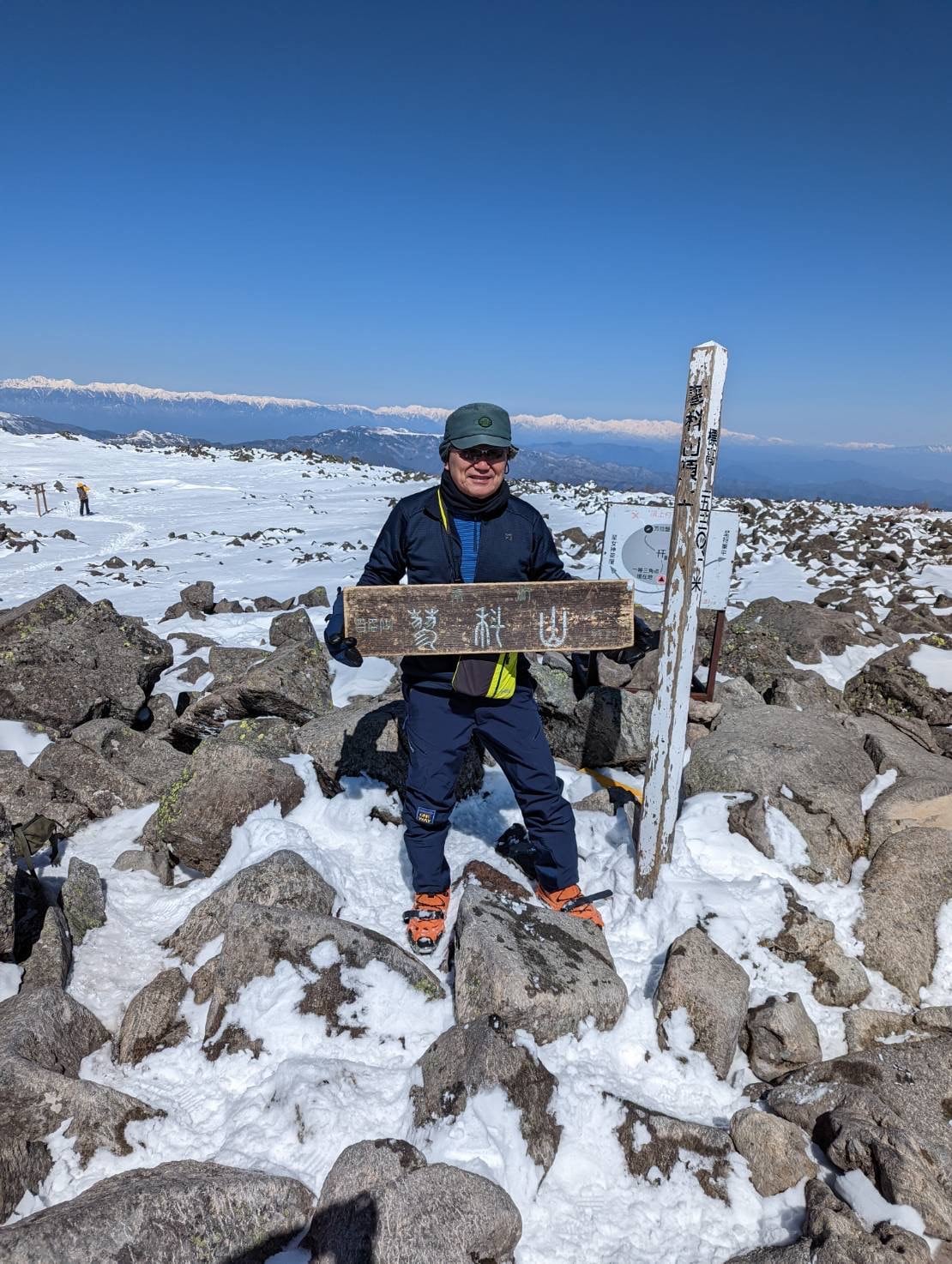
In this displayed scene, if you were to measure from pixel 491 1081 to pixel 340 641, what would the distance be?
250 centimetres

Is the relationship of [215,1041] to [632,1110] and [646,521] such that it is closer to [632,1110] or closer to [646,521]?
[632,1110]

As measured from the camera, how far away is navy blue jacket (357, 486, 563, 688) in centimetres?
436

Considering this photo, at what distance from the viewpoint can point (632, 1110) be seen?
11.0 feet

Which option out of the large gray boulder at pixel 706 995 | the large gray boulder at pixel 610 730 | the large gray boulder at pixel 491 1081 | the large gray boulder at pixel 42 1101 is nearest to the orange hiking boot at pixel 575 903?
the large gray boulder at pixel 706 995

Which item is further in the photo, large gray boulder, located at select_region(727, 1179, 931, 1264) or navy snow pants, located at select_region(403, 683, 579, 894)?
navy snow pants, located at select_region(403, 683, 579, 894)

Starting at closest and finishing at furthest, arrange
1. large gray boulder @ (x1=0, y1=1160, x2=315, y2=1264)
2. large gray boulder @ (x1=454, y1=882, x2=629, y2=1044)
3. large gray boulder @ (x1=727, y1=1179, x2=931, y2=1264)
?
large gray boulder @ (x1=0, y1=1160, x2=315, y2=1264), large gray boulder @ (x1=727, y1=1179, x2=931, y2=1264), large gray boulder @ (x1=454, y1=882, x2=629, y2=1044)

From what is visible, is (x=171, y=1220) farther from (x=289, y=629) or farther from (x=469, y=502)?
(x=289, y=629)

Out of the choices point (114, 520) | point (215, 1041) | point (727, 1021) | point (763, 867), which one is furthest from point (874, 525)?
point (114, 520)

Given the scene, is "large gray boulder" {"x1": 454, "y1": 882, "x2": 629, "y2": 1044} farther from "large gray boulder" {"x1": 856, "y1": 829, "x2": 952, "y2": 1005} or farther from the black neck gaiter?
the black neck gaiter

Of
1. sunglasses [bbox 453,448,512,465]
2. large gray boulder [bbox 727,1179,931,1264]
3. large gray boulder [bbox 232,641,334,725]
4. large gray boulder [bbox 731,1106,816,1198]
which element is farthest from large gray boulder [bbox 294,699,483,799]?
large gray boulder [bbox 727,1179,931,1264]

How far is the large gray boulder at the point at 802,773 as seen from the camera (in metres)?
5.21

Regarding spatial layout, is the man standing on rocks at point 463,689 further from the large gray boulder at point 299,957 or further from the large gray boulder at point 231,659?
the large gray boulder at point 231,659

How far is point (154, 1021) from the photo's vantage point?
3809 millimetres

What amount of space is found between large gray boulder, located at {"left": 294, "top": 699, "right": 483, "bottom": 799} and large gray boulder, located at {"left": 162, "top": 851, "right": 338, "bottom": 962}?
1362mm
